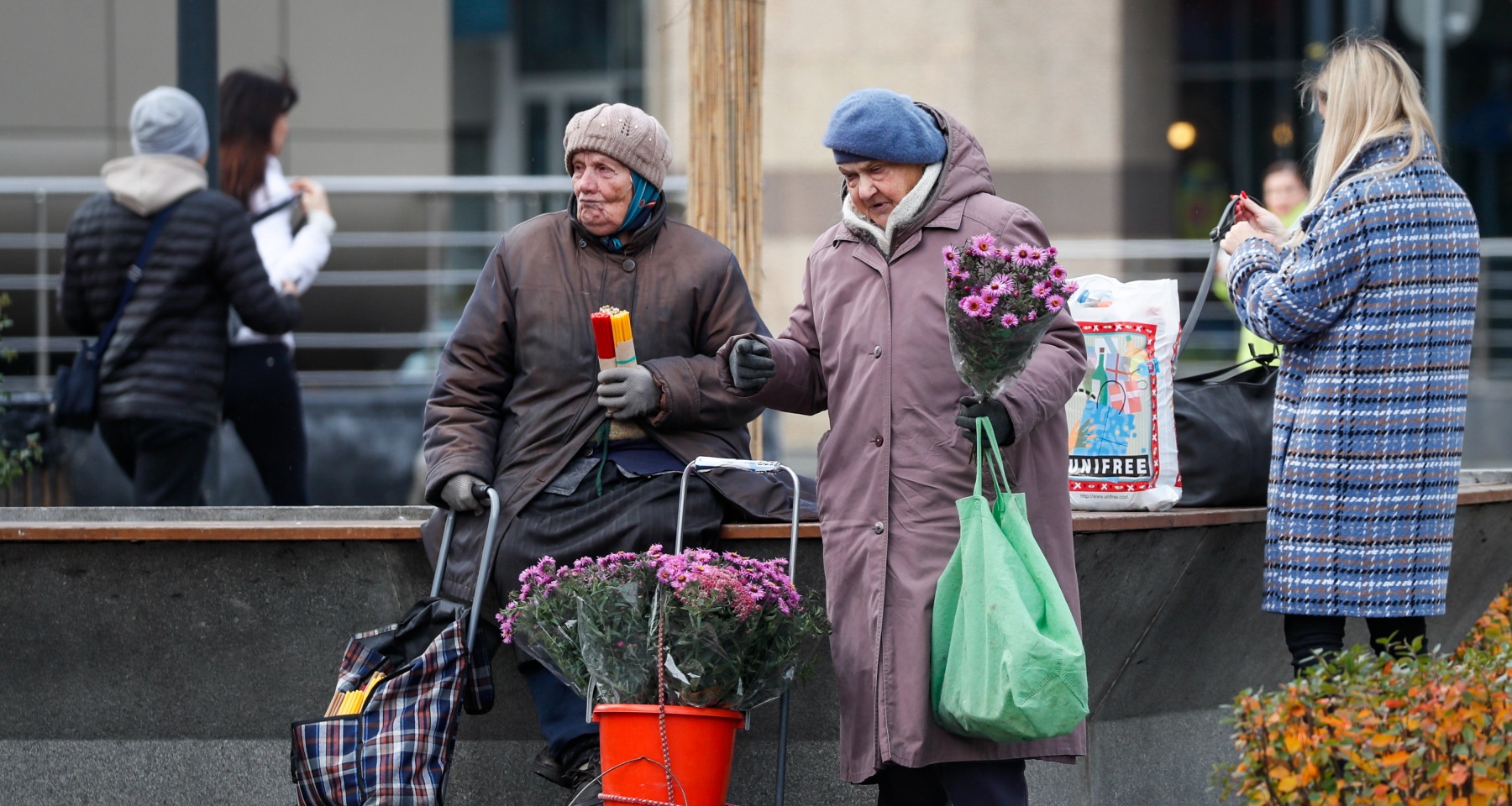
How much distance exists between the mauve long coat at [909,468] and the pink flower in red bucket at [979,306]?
0.71 ft

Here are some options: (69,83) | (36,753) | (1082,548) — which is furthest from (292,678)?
(69,83)

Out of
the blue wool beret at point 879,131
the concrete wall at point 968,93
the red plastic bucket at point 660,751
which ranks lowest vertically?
the red plastic bucket at point 660,751

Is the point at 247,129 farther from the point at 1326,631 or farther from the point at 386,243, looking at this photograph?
the point at 1326,631

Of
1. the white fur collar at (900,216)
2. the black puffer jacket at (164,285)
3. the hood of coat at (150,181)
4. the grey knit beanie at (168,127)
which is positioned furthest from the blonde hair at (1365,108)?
the grey knit beanie at (168,127)

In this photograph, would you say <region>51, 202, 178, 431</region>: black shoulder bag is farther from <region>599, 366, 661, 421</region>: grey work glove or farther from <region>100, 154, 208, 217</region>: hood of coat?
<region>599, 366, 661, 421</region>: grey work glove

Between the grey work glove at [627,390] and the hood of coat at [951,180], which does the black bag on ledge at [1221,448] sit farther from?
the grey work glove at [627,390]

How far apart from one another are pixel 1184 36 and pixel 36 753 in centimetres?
1425

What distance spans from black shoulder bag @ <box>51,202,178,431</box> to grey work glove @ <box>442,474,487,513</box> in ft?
6.91

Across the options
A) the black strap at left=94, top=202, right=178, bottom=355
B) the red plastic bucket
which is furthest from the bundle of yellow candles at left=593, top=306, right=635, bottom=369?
the black strap at left=94, top=202, right=178, bottom=355

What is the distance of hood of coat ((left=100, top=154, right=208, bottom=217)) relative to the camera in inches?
227

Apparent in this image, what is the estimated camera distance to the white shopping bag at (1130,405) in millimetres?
4551

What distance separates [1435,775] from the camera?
320 cm

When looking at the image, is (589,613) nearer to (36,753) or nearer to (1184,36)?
(36,753)

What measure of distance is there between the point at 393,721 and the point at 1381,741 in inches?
79.5
